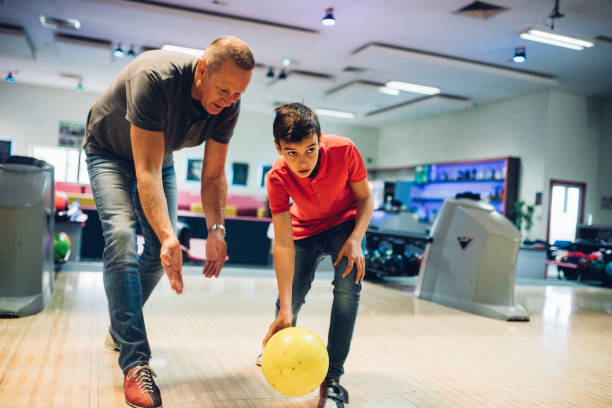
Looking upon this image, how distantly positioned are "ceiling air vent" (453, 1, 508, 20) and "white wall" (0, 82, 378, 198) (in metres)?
7.66

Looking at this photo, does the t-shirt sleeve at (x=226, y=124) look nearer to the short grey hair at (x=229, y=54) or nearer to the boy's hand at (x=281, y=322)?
the short grey hair at (x=229, y=54)

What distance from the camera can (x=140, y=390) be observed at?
1596mm

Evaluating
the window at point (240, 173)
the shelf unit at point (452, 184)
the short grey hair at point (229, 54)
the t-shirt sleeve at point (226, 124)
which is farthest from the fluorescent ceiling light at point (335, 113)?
the short grey hair at point (229, 54)

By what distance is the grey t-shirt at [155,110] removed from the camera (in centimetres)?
165

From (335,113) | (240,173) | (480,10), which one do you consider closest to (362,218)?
(480,10)

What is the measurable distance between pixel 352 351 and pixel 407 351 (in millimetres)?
305

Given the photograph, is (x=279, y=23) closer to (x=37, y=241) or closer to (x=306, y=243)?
(x=37, y=241)

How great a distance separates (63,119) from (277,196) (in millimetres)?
11938

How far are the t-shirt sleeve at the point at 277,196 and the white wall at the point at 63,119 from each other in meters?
11.1

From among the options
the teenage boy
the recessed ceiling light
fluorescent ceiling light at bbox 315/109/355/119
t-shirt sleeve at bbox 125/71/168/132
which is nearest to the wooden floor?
the teenage boy

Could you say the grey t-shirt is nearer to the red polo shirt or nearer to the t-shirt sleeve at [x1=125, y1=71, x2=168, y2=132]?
the t-shirt sleeve at [x1=125, y1=71, x2=168, y2=132]

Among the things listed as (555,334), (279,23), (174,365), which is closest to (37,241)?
(174,365)

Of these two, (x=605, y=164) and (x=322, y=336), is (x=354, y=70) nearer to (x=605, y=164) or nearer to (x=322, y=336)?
(x=605, y=164)

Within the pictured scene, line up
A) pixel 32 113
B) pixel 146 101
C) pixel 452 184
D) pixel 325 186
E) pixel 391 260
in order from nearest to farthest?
pixel 146 101
pixel 325 186
pixel 391 260
pixel 452 184
pixel 32 113
